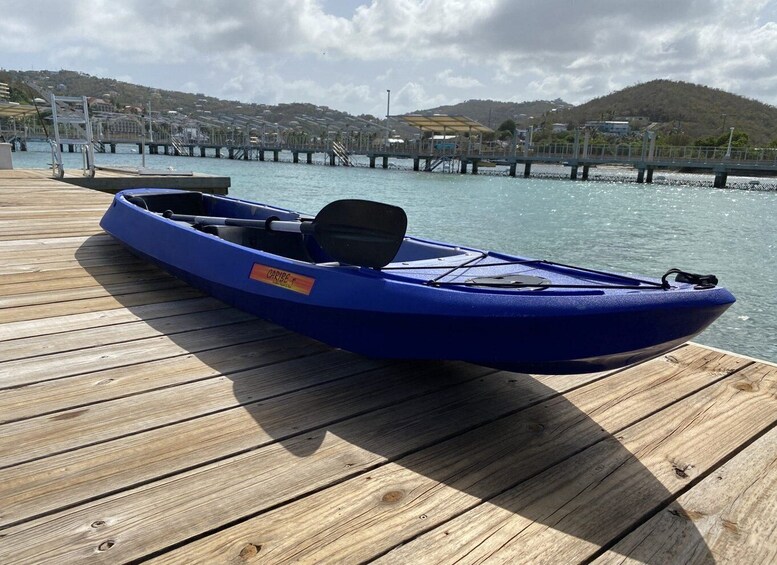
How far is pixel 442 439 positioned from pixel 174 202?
3754 mm

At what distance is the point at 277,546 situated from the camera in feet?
4.37

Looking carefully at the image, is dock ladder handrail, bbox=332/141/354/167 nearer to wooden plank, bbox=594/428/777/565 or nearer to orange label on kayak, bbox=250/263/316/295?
orange label on kayak, bbox=250/263/316/295

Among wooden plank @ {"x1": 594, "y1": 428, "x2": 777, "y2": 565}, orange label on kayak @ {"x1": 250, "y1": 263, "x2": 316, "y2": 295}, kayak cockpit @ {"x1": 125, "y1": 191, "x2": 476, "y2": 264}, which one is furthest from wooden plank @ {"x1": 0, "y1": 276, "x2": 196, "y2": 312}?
wooden plank @ {"x1": 594, "y1": 428, "x2": 777, "y2": 565}

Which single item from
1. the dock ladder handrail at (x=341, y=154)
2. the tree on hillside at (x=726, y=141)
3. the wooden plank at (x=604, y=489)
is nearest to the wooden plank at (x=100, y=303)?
the wooden plank at (x=604, y=489)

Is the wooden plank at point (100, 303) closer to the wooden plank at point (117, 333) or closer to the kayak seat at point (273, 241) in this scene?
the wooden plank at point (117, 333)

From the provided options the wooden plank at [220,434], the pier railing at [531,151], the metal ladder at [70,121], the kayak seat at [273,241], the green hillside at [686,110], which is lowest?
the pier railing at [531,151]

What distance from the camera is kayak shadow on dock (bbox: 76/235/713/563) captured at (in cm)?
149

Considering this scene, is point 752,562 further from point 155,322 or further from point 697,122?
point 697,122

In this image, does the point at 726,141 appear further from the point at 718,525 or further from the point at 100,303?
the point at 718,525

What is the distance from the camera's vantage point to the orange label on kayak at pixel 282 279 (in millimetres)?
2340

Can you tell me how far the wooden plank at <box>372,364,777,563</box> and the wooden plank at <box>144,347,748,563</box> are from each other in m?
0.05

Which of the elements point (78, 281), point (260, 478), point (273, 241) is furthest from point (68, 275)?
point (260, 478)

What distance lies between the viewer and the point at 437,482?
1.63 m

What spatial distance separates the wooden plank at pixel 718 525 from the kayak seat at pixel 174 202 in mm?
4103
